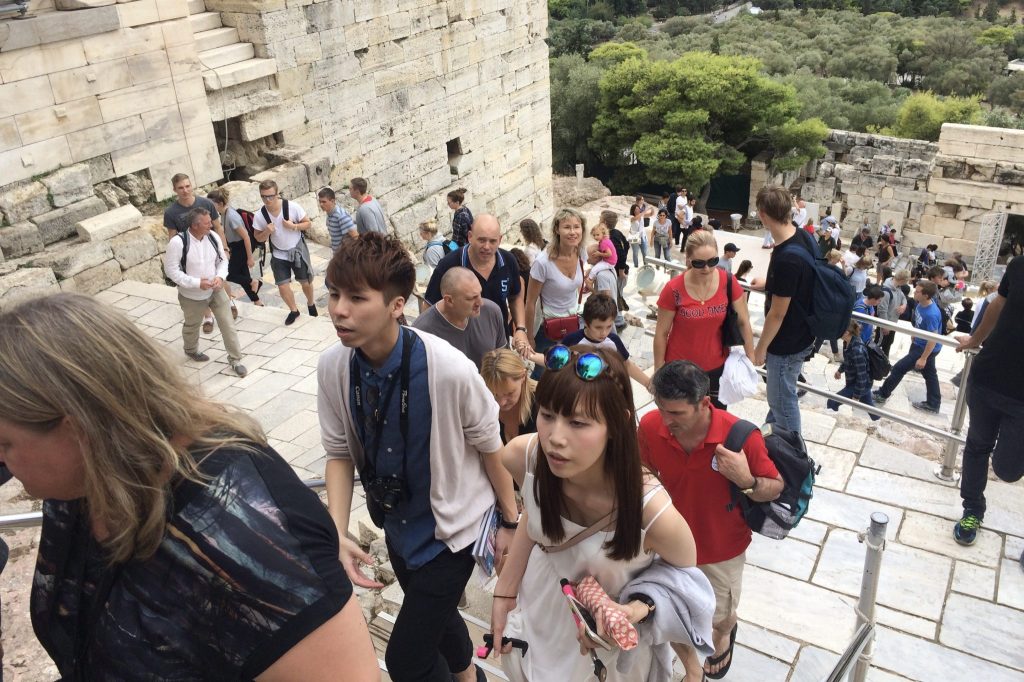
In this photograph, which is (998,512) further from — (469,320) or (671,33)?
(671,33)

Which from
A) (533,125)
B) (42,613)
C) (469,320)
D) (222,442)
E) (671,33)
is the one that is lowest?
(671,33)

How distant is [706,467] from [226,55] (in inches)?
327

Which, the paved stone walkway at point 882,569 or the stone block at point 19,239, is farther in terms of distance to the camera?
the stone block at point 19,239

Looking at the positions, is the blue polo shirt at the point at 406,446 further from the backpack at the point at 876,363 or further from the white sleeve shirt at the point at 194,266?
the backpack at the point at 876,363

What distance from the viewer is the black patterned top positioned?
4.39ft

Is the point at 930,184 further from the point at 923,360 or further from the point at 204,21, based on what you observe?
the point at 204,21

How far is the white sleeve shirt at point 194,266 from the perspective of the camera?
6.33m

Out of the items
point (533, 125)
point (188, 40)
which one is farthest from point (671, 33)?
point (188, 40)

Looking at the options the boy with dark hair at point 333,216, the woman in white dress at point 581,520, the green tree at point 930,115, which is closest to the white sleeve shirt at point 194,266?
the boy with dark hair at point 333,216

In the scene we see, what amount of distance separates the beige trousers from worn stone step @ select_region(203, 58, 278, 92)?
3416 mm

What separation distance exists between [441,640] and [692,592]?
927 millimetres

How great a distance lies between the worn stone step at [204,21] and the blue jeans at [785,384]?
771 centimetres

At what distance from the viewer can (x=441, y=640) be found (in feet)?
8.96

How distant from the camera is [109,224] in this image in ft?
26.7
